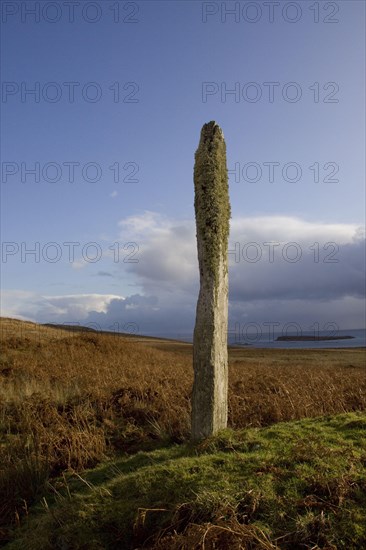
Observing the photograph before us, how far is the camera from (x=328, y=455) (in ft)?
20.8

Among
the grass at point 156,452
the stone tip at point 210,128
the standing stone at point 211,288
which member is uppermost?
the stone tip at point 210,128

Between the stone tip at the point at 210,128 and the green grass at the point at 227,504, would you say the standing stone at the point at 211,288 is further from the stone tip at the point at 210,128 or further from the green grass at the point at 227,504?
the green grass at the point at 227,504

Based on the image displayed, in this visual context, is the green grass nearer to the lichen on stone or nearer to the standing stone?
the standing stone

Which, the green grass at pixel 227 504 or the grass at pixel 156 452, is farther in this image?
the grass at pixel 156 452

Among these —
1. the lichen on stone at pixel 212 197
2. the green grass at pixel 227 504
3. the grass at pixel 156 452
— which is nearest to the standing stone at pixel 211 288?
the lichen on stone at pixel 212 197

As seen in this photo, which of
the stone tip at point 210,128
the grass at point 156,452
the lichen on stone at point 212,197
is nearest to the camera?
the grass at point 156,452

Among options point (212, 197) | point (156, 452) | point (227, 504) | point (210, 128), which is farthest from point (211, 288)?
point (227, 504)

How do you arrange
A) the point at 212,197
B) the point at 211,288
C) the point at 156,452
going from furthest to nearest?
the point at 212,197 → the point at 211,288 → the point at 156,452

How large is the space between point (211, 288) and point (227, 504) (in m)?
4.05

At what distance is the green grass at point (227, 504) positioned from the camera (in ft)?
15.5

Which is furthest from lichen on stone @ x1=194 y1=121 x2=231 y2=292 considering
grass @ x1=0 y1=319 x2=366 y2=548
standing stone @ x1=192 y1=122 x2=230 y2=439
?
grass @ x1=0 y1=319 x2=366 y2=548

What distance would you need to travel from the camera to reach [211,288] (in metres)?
8.43

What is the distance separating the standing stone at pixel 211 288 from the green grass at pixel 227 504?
109 cm

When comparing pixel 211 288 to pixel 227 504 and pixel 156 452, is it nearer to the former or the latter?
pixel 156 452
